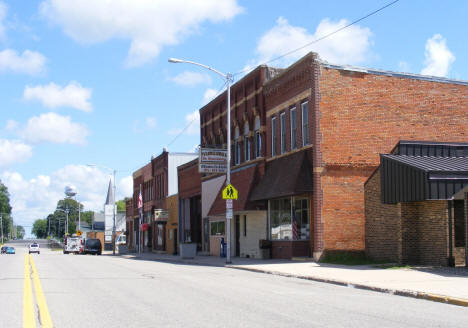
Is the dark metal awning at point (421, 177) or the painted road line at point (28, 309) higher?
the dark metal awning at point (421, 177)

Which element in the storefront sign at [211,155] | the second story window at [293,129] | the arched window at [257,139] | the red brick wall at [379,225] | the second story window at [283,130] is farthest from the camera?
the arched window at [257,139]

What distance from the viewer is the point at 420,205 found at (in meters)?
22.0

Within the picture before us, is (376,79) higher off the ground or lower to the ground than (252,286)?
higher

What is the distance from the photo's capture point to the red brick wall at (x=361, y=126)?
88.1 ft

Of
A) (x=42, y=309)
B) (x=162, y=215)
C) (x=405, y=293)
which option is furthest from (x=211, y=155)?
(x=162, y=215)

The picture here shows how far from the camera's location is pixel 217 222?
4091 centimetres

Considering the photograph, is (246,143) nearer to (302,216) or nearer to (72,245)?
(302,216)

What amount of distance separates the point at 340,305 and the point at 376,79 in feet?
59.5

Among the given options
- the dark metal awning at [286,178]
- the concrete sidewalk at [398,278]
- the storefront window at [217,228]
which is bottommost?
the concrete sidewalk at [398,278]

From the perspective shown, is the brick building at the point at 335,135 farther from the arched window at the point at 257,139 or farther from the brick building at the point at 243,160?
the arched window at the point at 257,139

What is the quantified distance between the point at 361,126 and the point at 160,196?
113 feet

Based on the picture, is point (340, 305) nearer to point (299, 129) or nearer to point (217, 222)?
point (299, 129)

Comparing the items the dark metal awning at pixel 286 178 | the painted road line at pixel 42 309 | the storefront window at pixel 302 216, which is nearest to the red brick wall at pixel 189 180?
the dark metal awning at pixel 286 178

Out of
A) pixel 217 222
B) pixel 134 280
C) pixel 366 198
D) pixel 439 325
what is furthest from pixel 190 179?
pixel 439 325
